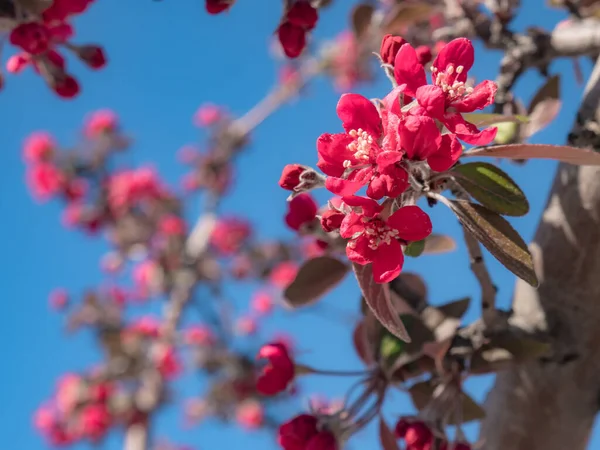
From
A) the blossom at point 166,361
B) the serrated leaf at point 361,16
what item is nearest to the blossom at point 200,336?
the blossom at point 166,361

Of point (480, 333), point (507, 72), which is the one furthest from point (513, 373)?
point (507, 72)

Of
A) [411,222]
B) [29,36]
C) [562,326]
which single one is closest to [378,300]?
[411,222]

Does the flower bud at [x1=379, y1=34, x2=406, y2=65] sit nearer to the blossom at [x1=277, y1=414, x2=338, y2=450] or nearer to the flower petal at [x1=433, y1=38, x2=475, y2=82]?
the flower petal at [x1=433, y1=38, x2=475, y2=82]

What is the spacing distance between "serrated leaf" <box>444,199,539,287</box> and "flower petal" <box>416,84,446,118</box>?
0.21m

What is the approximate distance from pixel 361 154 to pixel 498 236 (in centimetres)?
26

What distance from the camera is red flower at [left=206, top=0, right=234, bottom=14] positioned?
4.81 ft

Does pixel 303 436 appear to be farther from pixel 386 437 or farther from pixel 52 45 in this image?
pixel 52 45

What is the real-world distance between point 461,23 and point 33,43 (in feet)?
4.40

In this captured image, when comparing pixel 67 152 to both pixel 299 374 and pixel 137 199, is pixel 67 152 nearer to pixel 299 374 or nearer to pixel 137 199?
pixel 137 199

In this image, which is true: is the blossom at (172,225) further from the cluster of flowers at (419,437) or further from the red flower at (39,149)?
the cluster of flowers at (419,437)

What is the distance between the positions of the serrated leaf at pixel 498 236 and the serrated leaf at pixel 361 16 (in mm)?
1398

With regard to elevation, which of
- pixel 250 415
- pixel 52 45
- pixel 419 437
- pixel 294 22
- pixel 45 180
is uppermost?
pixel 45 180

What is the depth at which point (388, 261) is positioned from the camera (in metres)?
1.03

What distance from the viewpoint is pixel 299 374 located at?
174cm
